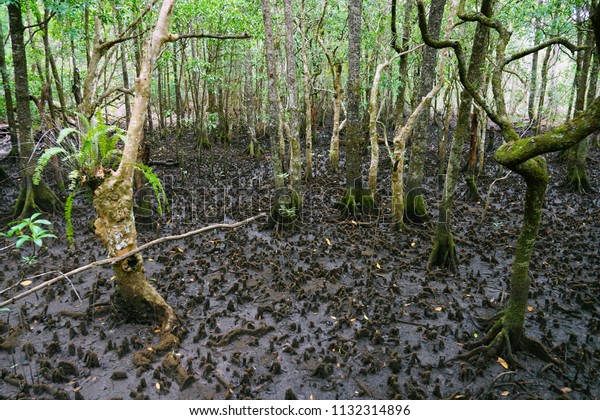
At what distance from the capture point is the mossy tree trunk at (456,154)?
20.3ft

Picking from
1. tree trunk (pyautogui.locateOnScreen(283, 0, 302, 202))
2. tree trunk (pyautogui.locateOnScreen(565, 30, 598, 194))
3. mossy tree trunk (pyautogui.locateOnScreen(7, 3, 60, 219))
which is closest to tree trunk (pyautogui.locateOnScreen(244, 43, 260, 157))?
tree trunk (pyautogui.locateOnScreen(283, 0, 302, 202))

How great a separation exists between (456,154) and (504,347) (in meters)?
3.34

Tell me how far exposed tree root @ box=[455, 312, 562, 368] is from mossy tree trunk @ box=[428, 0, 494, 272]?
7.20ft

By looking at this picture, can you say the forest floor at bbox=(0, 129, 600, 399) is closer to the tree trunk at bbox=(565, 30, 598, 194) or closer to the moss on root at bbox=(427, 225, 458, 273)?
the moss on root at bbox=(427, 225, 458, 273)

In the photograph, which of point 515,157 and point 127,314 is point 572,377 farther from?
point 127,314

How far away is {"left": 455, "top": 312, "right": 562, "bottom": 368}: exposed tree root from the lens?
15.3 feet

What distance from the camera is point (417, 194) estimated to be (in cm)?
900

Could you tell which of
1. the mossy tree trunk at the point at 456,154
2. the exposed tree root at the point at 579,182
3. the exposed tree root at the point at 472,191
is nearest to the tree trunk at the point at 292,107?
the mossy tree trunk at the point at 456,154

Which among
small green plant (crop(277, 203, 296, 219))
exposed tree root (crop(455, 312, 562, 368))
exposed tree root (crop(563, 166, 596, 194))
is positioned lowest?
exposed tree root (crop(455, 312, 562, 368))

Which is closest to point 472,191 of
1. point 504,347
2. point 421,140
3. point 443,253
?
point 421,140

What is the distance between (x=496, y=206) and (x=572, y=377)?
277 inches

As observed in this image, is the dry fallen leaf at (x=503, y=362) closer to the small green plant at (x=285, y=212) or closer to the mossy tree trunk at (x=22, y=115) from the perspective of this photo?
the small green plant at (x=285, y=212)

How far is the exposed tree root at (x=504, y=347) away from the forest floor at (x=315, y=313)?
0.11 metres
